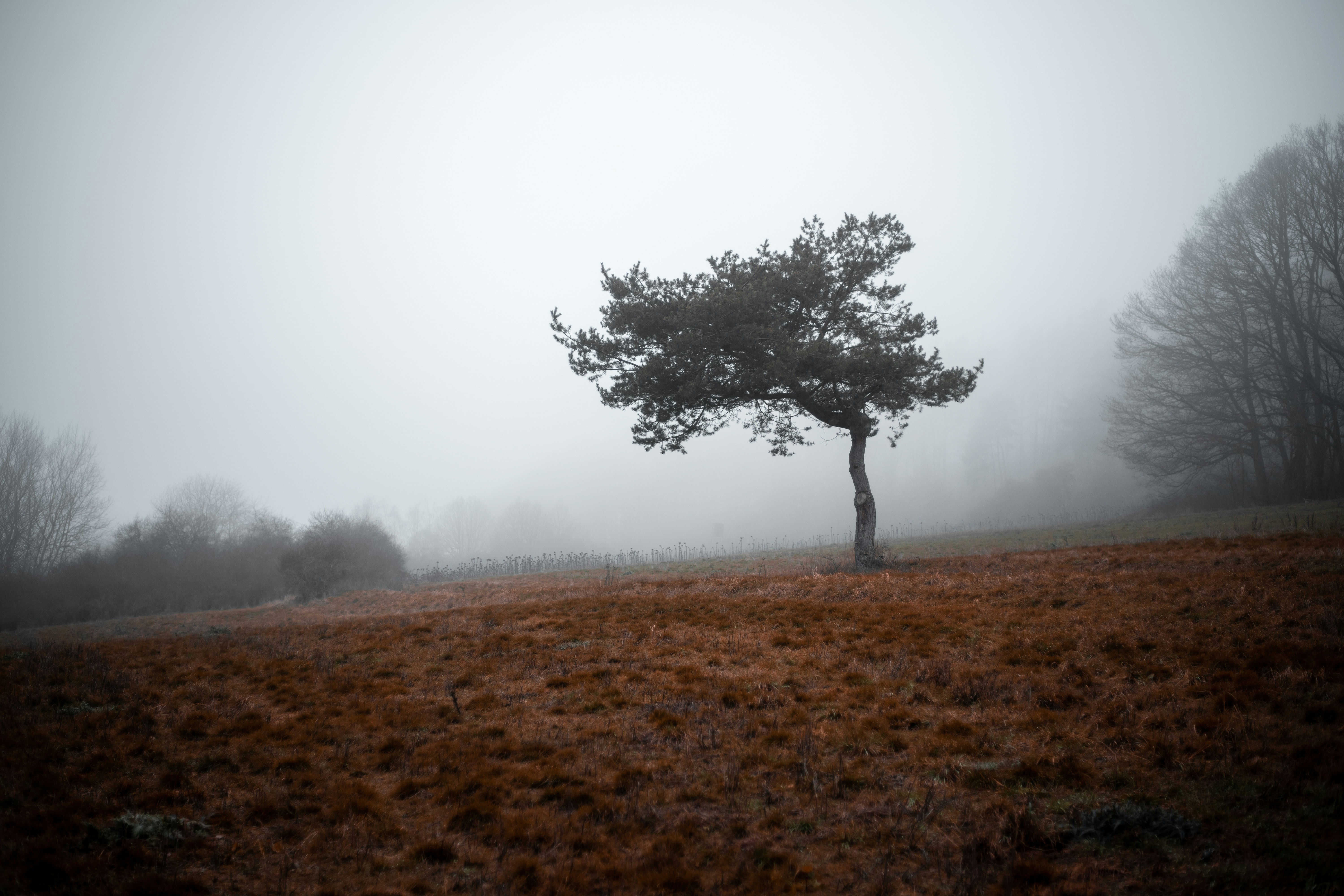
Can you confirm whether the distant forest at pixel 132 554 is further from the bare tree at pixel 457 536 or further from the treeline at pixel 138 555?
the bare tree at pixel 457 536

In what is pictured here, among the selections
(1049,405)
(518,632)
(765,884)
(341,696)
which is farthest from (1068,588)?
(1049,405)

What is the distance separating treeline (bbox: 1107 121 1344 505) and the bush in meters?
46.0

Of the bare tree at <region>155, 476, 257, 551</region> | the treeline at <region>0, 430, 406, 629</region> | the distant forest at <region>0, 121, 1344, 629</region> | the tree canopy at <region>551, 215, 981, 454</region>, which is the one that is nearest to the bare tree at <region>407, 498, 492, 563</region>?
the bare tree at <region>155, 476, 257, 551</region>

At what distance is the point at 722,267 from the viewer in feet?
66.2

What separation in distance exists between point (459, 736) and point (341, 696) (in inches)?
125

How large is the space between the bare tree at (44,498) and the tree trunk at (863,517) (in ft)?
170

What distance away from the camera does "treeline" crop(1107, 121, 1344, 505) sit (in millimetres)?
28672

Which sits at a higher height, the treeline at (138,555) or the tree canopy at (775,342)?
the tree canopy at (775,342)

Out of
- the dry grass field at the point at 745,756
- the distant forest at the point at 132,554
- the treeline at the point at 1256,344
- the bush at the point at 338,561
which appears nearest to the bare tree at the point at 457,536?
the distant forest at the point at 132,554

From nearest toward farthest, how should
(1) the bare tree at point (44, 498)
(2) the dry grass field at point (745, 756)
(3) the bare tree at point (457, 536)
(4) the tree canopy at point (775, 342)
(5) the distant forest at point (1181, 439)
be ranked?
(2) the dry grass field at point (745, 756) → (4) the tree canopy at point (775, 342) → (5) the distant forest at point (1181, 439) → (1) the bare tree at point (44, 498) → (3) the bare tree at point (457, 536)

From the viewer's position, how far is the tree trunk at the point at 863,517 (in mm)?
18391

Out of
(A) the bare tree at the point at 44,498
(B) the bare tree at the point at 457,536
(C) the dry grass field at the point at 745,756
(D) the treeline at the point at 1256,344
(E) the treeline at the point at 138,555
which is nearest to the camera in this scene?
(C) the dry grass field at the point at 745,756

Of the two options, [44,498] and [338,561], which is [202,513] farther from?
[338,561]

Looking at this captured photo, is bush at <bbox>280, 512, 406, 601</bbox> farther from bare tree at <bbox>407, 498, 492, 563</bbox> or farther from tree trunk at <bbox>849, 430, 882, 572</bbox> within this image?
bare tree at <bbox>407, 498, 492, 563</bbox>
